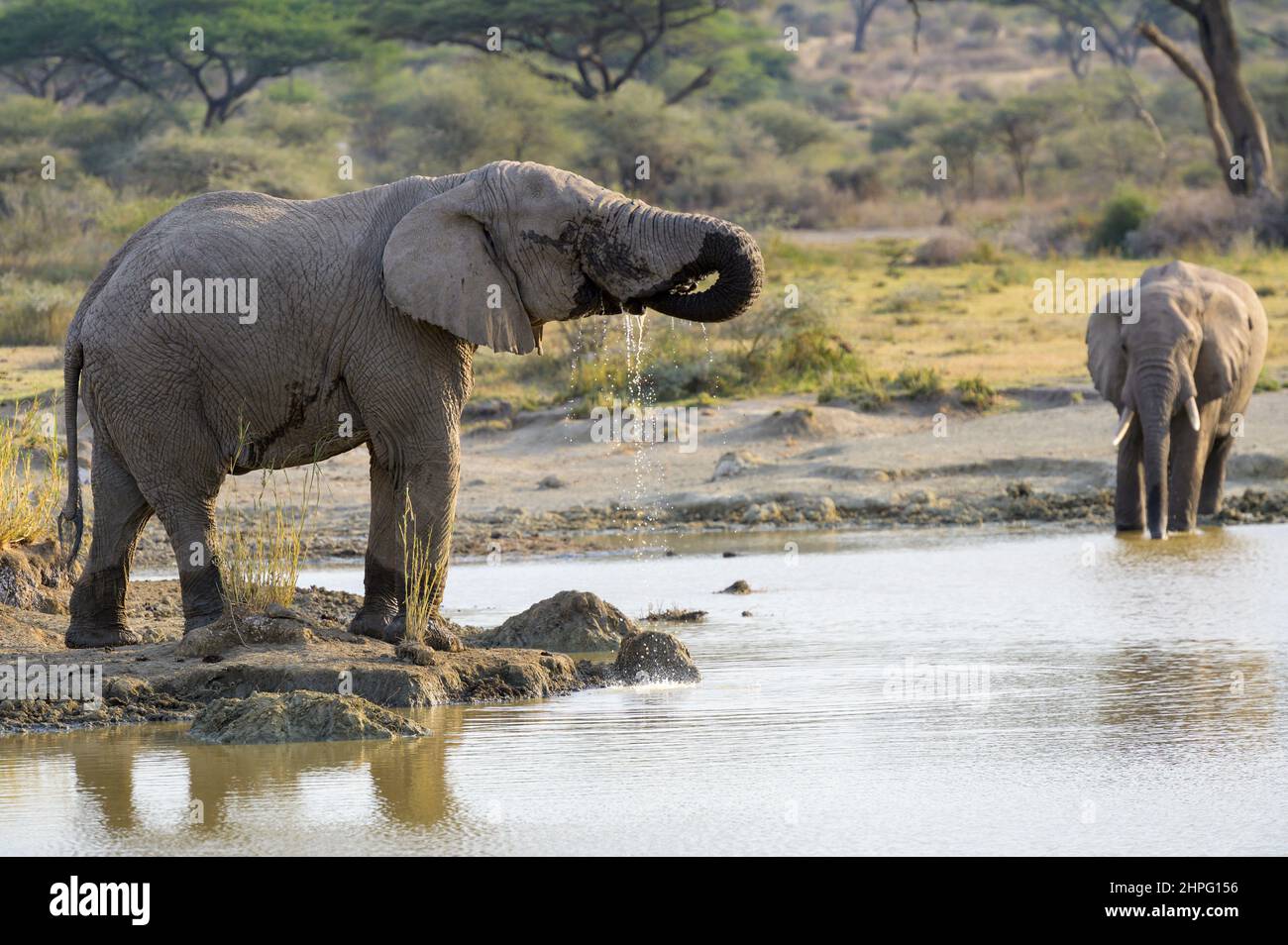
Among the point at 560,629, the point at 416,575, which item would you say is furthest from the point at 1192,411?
the point at 416,575

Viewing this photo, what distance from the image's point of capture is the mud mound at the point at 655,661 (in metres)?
8.31

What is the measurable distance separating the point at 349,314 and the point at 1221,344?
7.62 metres

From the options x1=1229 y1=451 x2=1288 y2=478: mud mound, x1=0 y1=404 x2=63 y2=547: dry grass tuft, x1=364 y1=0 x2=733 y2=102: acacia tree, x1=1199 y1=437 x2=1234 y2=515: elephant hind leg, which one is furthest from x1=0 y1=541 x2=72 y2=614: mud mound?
x1=364 y1=0 x2=733 y2=102: acacia tree

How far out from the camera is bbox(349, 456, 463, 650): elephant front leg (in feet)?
26.3

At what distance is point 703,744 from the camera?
23.3ft

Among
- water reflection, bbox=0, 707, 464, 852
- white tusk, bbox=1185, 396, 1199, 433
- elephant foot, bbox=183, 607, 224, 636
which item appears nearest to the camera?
water reflection, bbox=0, 707, 464, 852

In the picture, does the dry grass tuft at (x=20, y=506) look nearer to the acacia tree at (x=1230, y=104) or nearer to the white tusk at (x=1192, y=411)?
the white tusk at (x=1192, y=411)

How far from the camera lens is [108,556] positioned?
8.24 meters

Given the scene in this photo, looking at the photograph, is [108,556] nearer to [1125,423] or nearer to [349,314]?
[349,314]

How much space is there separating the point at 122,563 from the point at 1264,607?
18.2 ft

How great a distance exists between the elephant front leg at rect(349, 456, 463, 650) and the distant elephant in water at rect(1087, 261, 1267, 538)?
6235 mm

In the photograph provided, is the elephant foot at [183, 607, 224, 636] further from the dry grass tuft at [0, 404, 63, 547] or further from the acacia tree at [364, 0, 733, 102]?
the acacia tree at [364, 0, 733, 102]
